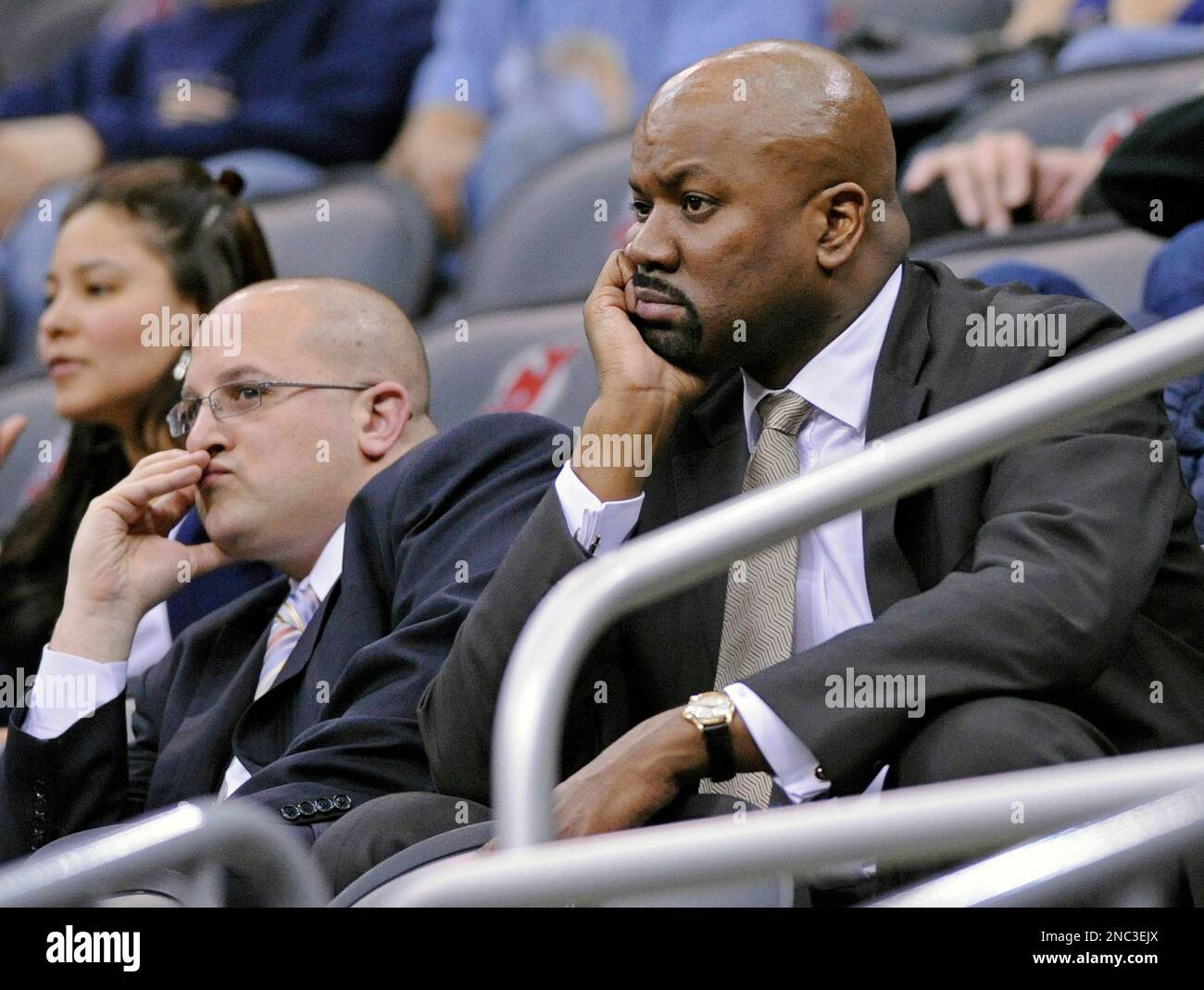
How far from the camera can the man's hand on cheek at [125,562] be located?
2.09m

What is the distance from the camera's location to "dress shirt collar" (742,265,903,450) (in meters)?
1.74

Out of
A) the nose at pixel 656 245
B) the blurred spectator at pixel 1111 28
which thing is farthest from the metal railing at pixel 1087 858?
the blurred spectator at pixel 1111 28

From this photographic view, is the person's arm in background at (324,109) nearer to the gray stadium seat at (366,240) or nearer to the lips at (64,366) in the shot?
the gray stadium seat at (366,240)

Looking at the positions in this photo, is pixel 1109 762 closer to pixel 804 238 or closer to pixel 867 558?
pixel 867 558

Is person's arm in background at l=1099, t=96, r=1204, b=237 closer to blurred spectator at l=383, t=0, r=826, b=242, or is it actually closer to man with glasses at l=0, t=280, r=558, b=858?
man with glasses at l=0, t=280, r=558, b=858

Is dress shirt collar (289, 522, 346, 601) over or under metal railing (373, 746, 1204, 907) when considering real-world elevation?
over

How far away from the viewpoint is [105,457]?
2.76 m

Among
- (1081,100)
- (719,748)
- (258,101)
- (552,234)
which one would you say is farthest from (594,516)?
(258,101)

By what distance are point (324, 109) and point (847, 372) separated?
2561mm

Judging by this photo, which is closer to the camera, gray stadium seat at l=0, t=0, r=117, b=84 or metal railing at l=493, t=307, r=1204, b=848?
metal railing at l=493, t=307, r=1204, b=848

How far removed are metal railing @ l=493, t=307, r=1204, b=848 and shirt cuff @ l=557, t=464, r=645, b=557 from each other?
420mm

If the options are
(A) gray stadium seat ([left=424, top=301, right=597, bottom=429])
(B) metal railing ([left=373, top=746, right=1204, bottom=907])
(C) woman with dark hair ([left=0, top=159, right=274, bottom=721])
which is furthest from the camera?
(A) gray stadium seat ([left=424, top=301, right=597, bottom=429])

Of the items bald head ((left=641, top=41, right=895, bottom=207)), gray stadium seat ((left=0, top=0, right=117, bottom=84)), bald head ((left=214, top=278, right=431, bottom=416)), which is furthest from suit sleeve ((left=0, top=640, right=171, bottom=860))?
gray stadium seat ((left=0, top=0, right=117, bottom=84))

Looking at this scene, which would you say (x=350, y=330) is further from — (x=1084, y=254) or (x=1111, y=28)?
(x=1111, y=28)
